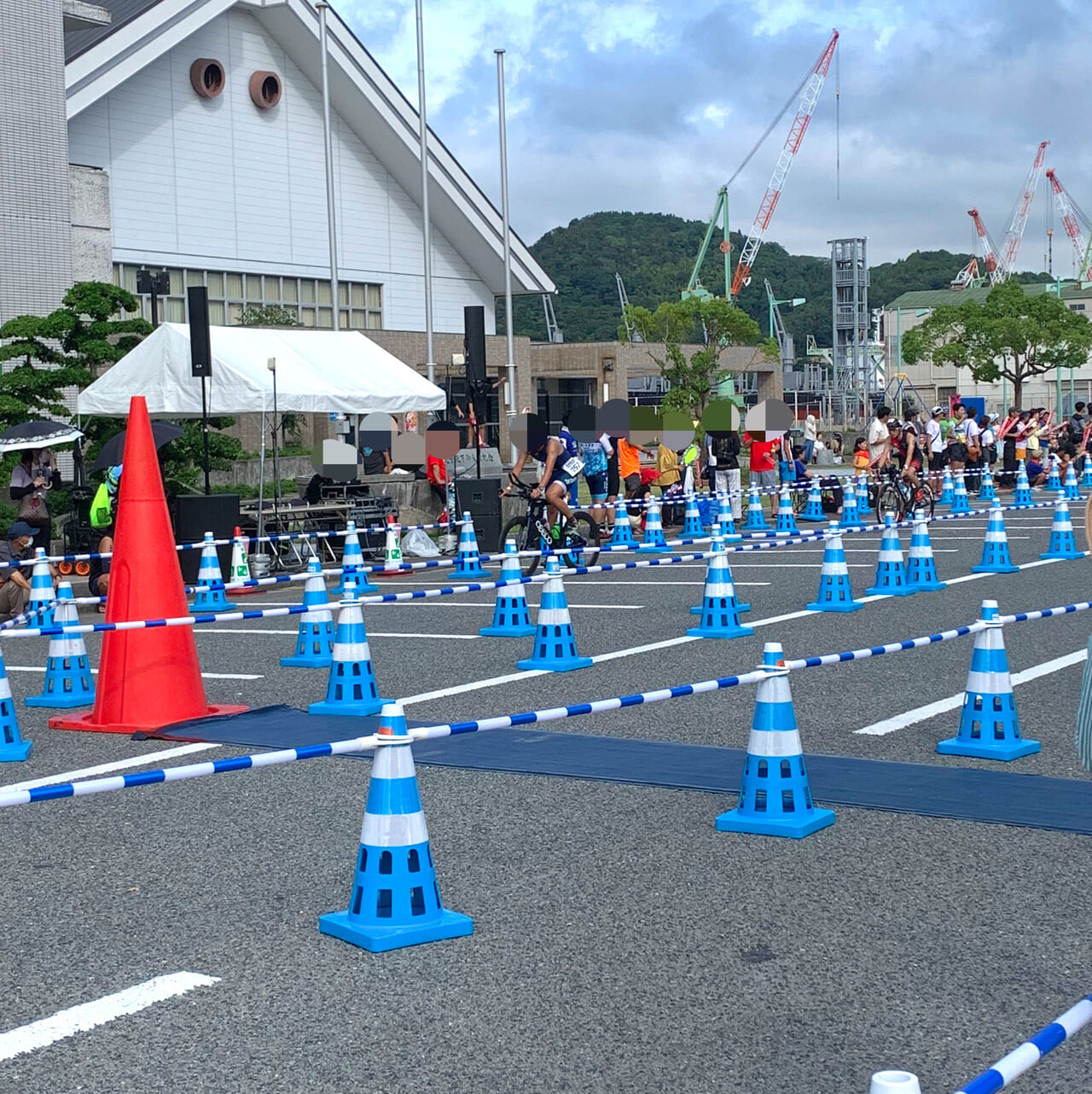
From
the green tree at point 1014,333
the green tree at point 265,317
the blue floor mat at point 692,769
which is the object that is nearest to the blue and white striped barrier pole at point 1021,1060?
the blue floor mat at point 692,769

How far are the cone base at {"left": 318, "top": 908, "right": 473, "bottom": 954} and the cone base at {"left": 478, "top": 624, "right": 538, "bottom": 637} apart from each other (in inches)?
306

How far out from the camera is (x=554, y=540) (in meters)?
16.9

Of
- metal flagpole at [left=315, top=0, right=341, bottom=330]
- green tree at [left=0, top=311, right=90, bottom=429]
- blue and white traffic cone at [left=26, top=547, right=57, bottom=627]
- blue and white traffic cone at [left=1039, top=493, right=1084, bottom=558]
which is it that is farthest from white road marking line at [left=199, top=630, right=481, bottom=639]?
metal flagpole at [left=315, top=0, right=341, bottom=330]

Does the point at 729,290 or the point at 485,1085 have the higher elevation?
the point at 729,290

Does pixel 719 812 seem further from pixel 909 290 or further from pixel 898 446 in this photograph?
pixel 909 290

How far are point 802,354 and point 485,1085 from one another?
7081 inches

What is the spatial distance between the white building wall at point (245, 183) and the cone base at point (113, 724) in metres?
30.5

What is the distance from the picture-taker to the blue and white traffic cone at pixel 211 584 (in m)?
15.7

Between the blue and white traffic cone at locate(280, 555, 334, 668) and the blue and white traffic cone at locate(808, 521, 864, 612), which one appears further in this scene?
the blue and white traffic cone at locate(808, 521, 864, 612)

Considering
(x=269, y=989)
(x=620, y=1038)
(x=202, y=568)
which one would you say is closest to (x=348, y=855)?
(x=269, y=989)

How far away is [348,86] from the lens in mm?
42250

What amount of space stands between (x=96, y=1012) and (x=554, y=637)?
6774 mm

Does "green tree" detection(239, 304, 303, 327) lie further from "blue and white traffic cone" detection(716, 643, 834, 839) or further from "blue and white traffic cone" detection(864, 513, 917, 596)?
"blue and white traffic cone" detection(716, 643, 834, 839)

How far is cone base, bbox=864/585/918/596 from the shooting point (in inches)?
584
